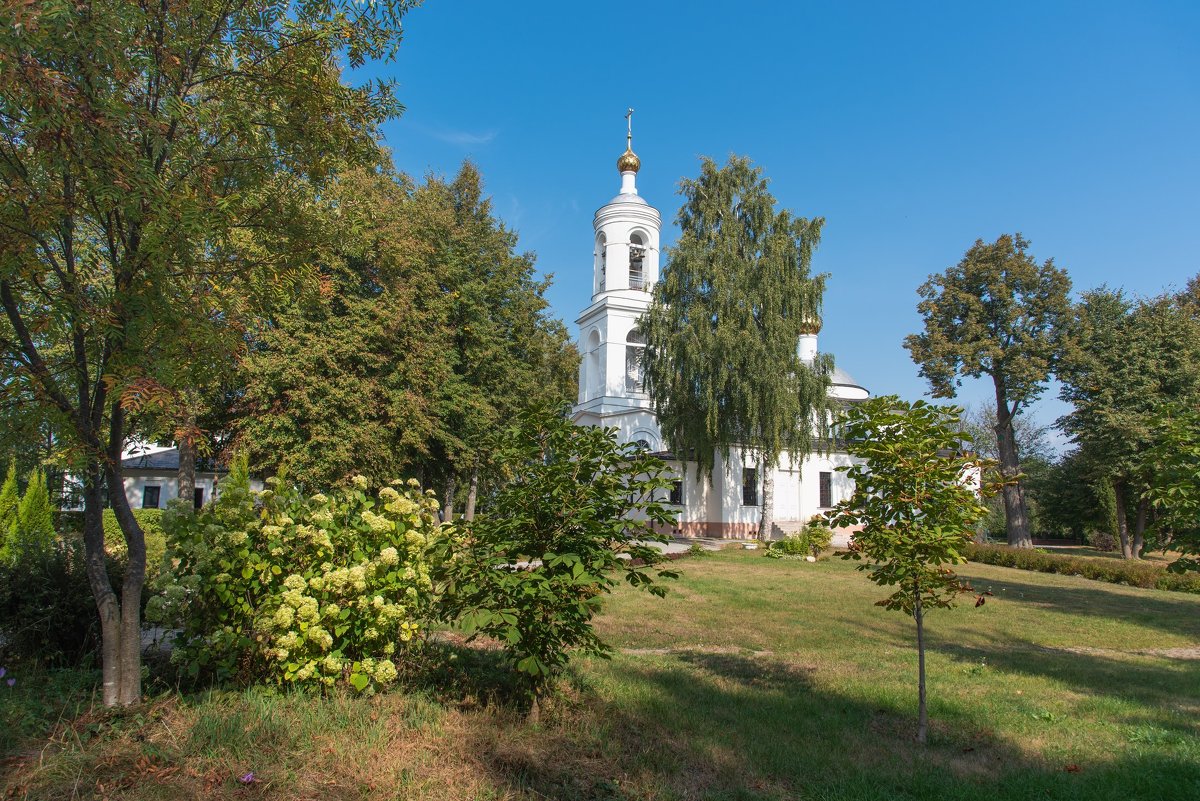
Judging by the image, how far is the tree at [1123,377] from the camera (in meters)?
31.3

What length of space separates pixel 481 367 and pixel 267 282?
20.9 meters

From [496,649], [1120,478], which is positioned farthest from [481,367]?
[1120,478]

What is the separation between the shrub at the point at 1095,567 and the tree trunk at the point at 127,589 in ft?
→ 64.7

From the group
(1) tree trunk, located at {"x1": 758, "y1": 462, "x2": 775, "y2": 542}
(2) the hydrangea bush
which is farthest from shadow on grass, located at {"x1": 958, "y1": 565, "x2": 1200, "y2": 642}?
(2) the hydrangea bush

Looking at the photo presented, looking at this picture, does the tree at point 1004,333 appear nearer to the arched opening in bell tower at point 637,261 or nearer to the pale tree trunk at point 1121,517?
the pale tree trunk at point 1121,517

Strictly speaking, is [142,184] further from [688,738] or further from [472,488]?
[472,488]

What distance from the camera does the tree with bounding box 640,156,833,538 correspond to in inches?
1010

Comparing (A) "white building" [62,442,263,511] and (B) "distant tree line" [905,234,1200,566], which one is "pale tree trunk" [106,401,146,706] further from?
(B) "distant tree line" [905,234,1200,566]

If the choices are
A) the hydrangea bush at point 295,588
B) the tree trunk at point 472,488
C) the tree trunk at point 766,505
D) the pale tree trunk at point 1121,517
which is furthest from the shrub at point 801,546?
the hydrangea bush at point 295,588

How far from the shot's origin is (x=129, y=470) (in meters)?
28.9

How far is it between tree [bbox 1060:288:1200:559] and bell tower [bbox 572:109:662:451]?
19.9 metres

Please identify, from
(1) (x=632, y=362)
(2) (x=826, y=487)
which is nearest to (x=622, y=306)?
(1) (x=632, y=362)

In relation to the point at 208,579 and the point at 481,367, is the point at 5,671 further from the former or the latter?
the point at 481,367

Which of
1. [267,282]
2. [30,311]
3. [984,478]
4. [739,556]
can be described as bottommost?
[739,556]
